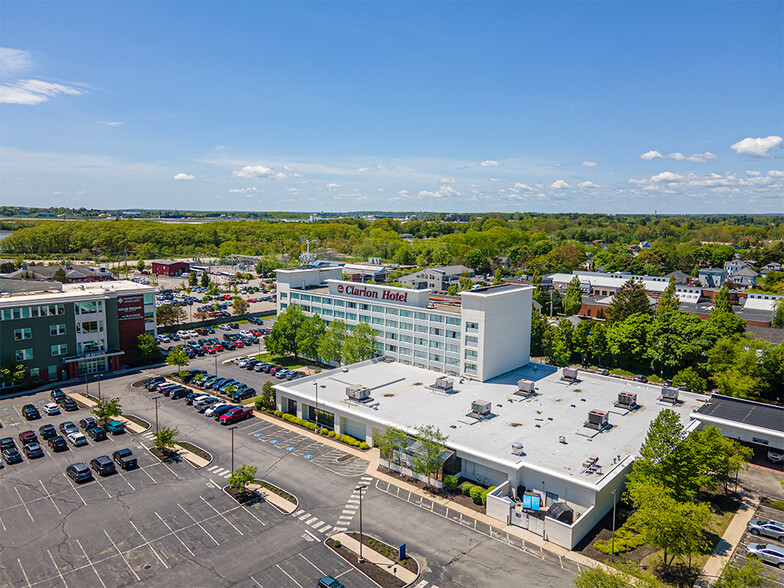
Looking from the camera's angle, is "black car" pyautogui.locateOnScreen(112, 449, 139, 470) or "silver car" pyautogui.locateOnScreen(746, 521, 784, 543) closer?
"silver car" pyautogui.locateOnScreen(746, 521, 784, 543)

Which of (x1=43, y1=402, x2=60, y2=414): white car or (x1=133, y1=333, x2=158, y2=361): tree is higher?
(x1=133, y1=333, x2=158, y2=361): tree

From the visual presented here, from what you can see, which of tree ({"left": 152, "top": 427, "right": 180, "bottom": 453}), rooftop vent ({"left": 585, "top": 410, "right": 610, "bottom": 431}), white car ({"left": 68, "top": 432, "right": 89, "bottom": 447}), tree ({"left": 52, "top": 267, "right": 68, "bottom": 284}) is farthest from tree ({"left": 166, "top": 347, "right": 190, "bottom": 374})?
tree ({"left": 52, "top": 267, "right": 68, "bottom": 284})

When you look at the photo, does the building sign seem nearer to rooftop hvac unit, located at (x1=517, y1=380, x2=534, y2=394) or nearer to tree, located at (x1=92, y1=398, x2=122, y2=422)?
tree, located at (x1=92, y1=398, x2=122, y2=422)

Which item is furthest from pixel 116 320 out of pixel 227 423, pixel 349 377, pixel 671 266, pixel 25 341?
pixel 671 266

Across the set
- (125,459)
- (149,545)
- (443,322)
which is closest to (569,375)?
(443,322)

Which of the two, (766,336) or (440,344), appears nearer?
(440,344)

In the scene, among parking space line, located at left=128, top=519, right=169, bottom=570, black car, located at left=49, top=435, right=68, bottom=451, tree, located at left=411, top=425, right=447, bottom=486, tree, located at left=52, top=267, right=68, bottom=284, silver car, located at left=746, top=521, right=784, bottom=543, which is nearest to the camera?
parking space line, located at left=128, top=519, right=169, bottom=570

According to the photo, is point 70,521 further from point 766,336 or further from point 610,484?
point 766,336
